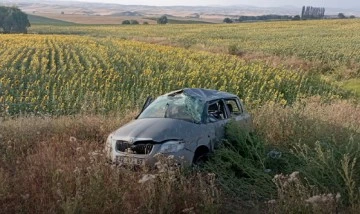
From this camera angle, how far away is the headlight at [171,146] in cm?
760

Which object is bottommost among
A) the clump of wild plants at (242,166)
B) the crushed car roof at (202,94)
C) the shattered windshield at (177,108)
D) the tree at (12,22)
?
the tree at (12,22)

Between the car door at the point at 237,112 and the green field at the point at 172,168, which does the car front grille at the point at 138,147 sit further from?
the car door at the point at 237,112

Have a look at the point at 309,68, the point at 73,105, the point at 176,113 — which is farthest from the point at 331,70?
the point at 176,113

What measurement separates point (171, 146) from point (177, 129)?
1.33 ft

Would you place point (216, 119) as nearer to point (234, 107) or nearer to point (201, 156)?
point (201, 156)

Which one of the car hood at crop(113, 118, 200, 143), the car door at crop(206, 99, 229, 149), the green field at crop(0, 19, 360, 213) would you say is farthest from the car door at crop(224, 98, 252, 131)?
the car hood at crop(113, 118, 200, 143)

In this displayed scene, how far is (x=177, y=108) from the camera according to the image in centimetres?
892

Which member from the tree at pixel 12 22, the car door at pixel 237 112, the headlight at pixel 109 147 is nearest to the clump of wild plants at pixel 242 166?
the car door at pixel 237 112

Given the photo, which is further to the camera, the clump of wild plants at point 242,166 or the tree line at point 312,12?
the tree line at point 312,12

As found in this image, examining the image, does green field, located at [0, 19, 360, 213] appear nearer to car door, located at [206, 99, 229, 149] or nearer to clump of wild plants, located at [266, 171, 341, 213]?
clump of wild plants, located at [266, 171, 341, 213]

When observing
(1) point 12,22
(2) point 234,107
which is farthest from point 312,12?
(2) point 234,107

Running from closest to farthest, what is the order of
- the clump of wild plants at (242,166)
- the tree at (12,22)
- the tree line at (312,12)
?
1. the clump of wild plants at (242,166)
2. the tree at (12,22)
3. the tree line at (312,12)

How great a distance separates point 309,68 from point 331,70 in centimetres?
133

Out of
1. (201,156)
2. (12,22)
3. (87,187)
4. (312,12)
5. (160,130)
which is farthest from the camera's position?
(312,12)
